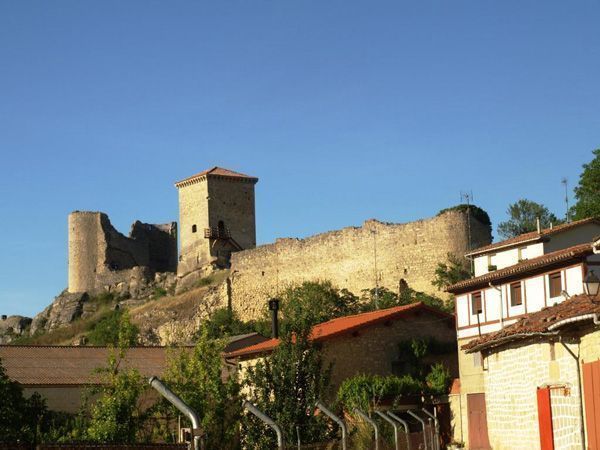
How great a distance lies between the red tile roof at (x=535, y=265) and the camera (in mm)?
29422

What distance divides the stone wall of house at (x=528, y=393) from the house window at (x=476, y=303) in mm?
16205

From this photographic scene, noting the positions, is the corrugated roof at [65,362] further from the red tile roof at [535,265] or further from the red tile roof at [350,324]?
the red tile roof at [535,265]

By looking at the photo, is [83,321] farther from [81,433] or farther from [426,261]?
[81,433]

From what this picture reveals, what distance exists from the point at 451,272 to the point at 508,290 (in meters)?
21.7

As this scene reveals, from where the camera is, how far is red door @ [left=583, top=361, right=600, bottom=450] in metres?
13.7

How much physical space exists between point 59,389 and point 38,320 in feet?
179

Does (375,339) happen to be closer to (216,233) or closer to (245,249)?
(245,249)

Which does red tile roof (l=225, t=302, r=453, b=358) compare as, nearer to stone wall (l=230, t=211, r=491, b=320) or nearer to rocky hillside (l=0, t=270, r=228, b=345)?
A: stone wall (l=230, t=211, r=491, b=320)

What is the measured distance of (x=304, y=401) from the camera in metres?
25.1

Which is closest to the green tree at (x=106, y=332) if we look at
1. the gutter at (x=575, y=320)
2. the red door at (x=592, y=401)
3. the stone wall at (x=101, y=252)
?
the stone wall at (x=101, y=252)

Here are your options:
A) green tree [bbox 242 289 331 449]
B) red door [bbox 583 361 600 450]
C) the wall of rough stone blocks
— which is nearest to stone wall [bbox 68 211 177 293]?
the wall of rough stone blocks

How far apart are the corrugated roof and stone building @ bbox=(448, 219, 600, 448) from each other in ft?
33.9

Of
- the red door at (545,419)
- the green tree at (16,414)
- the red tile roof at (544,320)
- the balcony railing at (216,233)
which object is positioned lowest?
the red door at (545,419)

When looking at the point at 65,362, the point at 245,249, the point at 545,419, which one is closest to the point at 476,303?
the point at 65,362
